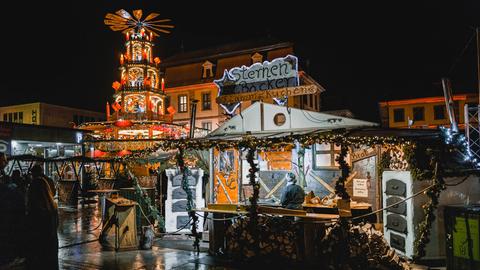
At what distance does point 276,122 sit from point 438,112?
39.3 m

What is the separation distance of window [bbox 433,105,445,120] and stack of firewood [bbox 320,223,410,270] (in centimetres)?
4002

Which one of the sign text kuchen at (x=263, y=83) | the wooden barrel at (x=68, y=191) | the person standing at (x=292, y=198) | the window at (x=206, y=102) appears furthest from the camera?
the window at (x=206, y=102)

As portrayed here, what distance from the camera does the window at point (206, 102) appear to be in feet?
129

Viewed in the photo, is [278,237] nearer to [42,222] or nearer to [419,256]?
[419,256]

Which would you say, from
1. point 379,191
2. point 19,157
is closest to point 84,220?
point 19,157

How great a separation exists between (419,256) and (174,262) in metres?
5.60

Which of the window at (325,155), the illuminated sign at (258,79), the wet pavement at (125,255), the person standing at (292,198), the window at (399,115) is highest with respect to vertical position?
the window at (399,115)

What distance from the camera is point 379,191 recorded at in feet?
41.4

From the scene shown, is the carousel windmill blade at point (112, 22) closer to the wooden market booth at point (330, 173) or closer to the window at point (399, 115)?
the wooden market booth at point (330, 173)

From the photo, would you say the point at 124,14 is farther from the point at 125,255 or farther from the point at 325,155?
the point at 125,255

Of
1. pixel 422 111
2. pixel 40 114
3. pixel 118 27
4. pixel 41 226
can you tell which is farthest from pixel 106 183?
pixel 422 111

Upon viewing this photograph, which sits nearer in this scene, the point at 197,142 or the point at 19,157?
the point at 197,142

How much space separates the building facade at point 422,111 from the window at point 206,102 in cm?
2075

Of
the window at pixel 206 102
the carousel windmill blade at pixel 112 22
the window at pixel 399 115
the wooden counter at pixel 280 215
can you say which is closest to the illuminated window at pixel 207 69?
the window at pixel 206 102
